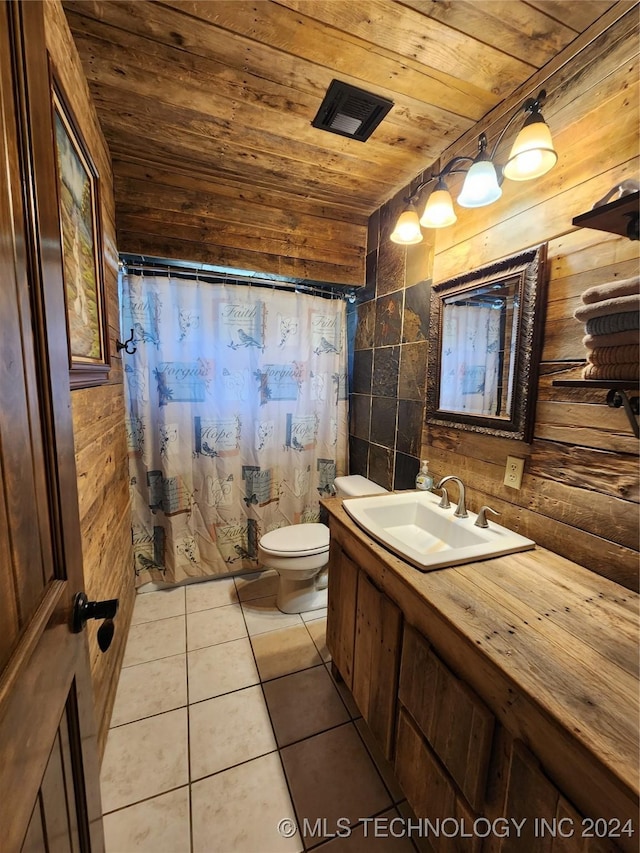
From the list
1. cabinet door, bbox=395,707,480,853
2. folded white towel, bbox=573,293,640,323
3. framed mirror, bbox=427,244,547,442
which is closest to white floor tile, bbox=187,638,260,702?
cabinet door, bbox=395,707,480,853

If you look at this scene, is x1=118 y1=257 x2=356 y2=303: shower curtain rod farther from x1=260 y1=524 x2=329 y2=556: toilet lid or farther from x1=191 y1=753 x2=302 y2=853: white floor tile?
x1=191 y1=753 x2=302 y2=853: white floor tile

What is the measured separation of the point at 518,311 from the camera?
1.24 meters

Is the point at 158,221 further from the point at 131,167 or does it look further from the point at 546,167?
the point at 546,167

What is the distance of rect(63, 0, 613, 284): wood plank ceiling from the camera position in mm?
1058

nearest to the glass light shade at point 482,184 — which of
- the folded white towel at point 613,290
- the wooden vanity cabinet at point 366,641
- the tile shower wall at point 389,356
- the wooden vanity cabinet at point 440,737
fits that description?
the tile shower wall at point 389,356

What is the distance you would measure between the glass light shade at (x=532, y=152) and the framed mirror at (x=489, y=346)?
0.24 m

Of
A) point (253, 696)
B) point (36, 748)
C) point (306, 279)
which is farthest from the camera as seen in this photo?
point (306, 279)

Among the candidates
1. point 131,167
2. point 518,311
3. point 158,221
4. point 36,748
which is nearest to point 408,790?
point 36,748

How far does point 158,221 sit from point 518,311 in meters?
1.89

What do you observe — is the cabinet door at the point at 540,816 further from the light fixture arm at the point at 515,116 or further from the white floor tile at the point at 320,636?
the light fixture arm at the point at 515,116

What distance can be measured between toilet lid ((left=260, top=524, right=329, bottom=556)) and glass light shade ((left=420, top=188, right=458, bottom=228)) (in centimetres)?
168

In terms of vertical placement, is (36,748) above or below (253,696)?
above

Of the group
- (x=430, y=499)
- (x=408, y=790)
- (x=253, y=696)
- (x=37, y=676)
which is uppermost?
(x=37, y=676)

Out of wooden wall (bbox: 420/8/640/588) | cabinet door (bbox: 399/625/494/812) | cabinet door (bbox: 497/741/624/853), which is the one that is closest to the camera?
cabinet door (bbox: 497/741/624/853)
